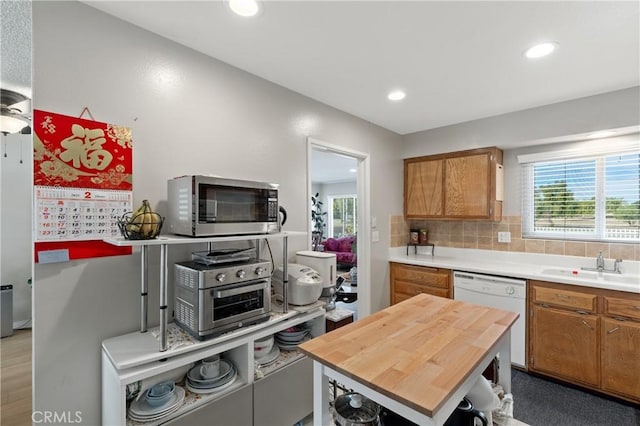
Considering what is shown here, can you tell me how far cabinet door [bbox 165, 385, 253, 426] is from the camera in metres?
1.40

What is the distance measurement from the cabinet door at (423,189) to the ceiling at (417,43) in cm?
108

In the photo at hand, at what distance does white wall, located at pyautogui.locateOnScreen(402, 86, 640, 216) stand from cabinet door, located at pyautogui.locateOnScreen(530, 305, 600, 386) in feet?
3.99

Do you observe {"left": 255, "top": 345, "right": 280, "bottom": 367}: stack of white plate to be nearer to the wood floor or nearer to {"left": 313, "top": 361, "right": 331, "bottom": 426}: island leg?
{"left": 313, "top": 361, "right": 331, "bottom": 426}: island leg

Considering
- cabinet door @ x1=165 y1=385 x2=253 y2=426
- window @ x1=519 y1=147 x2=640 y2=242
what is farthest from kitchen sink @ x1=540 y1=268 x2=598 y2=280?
cabinet door @ x1=165 y1=385 x2=253 y2=426

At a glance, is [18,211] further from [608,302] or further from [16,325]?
[608,302]

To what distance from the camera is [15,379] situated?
234 cm

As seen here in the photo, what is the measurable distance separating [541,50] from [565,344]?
2330 millimetres

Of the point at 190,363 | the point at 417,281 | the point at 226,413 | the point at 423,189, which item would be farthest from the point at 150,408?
the point at 423,189

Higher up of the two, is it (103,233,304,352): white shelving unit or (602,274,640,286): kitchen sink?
(103,233,304,352): white shelving unit

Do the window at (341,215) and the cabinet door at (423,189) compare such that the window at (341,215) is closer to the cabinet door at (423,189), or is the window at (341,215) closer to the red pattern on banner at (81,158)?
the cabinet door at (423,189)

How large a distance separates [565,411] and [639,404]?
0.56 metres

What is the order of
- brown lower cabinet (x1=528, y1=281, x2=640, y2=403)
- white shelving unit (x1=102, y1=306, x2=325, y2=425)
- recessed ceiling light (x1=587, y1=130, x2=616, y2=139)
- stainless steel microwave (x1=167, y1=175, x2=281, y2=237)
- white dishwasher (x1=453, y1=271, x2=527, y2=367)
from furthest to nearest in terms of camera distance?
white dishwasher (x1=453, y1=271, x2=527, y2=367), recessed ceiling light (x1=587, y1=130, x2=616, y2=139), brown lower cabinet (x1=528, y1=281, x2=640, y2=403), stainless steel microwave (x1=167, y1=175, x2=281, y2=237), white shelving unit (x1=102, y1=306, x2=325, y2=425)

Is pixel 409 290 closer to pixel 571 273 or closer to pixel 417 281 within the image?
pixel 417 281

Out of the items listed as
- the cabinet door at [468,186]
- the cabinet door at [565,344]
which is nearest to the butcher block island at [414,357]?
the cabinet door at [565,344]
